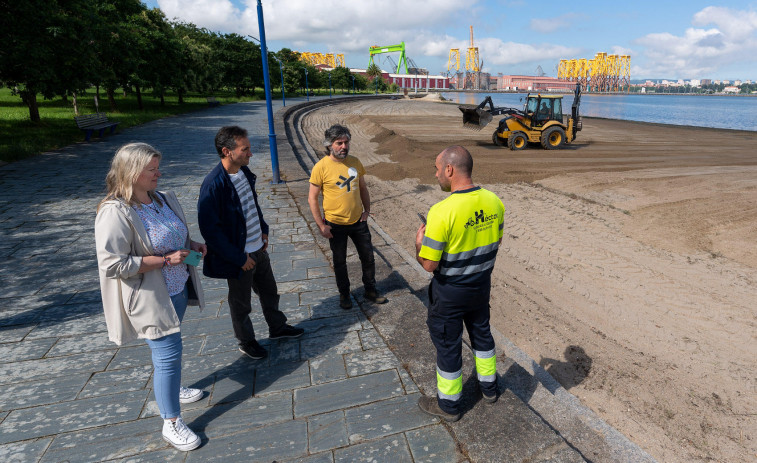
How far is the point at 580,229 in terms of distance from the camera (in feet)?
26.9

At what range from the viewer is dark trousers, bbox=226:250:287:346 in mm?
3049

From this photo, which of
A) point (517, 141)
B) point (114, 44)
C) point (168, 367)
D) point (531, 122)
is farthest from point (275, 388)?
point (114, 44)

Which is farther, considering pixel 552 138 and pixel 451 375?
pixel 552 138

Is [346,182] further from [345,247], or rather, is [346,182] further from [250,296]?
[250,296]

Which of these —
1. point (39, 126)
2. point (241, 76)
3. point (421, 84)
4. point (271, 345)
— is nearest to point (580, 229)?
point (271, 345)

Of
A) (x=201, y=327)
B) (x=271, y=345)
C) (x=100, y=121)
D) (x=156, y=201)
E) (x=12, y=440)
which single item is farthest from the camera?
(x=100, y=121)

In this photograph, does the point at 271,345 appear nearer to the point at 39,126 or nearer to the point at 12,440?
the point at 12,440

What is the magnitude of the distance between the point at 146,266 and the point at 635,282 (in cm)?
659

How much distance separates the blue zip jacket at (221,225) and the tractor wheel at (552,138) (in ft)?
53.3

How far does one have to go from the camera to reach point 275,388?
2.96 metres

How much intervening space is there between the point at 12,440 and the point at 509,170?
1286 centimetres

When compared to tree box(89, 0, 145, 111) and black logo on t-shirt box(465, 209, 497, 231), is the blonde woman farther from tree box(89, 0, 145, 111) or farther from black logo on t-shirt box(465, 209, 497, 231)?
tree box(89, 0, 145, 111)

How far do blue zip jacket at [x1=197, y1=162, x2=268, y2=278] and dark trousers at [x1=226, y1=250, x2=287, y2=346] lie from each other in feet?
0.46

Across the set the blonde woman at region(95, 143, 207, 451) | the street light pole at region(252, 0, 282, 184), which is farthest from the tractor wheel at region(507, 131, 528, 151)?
the blonde woman at region(95, 143, 207, 451)
